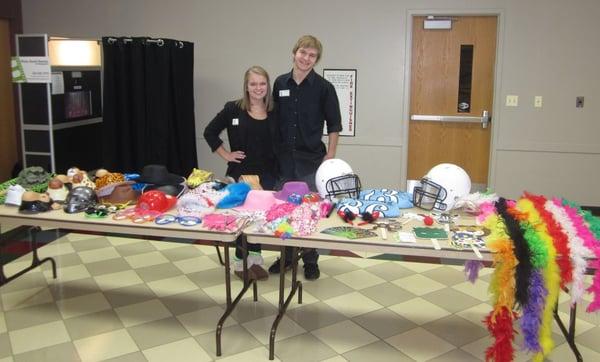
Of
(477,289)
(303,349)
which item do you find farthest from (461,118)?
(303,349)

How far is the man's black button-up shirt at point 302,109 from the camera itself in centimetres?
339

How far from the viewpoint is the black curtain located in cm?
488

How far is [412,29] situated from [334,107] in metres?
2.41

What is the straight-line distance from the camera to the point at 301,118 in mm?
3404

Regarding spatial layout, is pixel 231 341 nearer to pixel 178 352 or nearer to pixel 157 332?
pixel 178 352

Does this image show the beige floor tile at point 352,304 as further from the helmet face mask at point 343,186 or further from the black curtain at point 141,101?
the black curtain at point 141,101

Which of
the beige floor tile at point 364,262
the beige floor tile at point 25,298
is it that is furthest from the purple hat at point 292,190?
the beige floor tile at point 25,298

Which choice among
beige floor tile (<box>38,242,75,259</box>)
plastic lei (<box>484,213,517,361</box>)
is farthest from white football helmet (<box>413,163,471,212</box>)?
beige floor tile (<box>38,242,75,259</box>)

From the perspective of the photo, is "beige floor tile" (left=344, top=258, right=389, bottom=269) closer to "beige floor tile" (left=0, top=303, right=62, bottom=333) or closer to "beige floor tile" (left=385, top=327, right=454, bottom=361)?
"beige floor tile" (left=385, top=327, right=454, bottom=361)

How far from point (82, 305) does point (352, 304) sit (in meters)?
1.62

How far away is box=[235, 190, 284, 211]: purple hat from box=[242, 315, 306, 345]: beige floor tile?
67 cm

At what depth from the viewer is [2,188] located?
3066 mm

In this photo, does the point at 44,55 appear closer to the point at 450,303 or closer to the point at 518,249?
the point at 450,303

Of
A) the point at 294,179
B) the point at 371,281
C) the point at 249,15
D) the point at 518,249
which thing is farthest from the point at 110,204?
the point at 249,15
